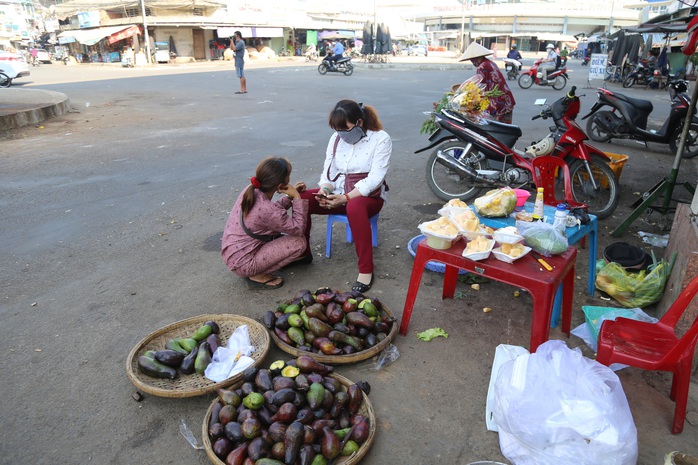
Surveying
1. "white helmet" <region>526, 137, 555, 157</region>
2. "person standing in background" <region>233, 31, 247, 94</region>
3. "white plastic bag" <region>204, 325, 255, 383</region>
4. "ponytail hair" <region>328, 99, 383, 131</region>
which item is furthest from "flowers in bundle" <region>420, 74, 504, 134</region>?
"person standing in background" <region>233, 31, 247, 94</region>

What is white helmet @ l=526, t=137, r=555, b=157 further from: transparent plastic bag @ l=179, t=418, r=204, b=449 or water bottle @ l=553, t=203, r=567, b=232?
transparent plastic bag @ l=179, t=418, r=204, b=449

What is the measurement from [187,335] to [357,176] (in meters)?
1.83

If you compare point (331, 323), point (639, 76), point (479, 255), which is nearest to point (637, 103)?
point (479, 255)

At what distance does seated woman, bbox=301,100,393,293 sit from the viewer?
3514 millimetres

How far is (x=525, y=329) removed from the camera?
3.12 metres

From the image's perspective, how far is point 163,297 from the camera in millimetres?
3529

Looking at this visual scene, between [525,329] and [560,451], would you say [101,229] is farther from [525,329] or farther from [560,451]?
[560,451]

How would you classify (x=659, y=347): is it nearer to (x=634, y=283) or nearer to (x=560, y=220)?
(x=560, y=220)

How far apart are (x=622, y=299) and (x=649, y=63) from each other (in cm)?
2029

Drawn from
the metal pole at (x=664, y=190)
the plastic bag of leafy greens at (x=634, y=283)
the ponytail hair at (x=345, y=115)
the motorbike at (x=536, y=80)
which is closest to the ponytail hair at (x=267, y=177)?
the ponytail hair at (x=345, y=115)

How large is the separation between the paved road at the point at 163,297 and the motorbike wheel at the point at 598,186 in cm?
31

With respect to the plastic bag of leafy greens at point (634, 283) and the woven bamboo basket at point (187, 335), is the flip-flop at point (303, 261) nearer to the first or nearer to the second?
the woven bamboo basket at point (187, 335)

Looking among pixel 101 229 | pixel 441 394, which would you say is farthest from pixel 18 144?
Answer: pixel 441 394

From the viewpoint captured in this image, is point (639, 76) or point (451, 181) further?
point (639, 76)
